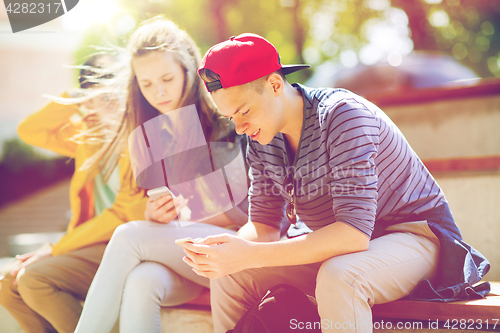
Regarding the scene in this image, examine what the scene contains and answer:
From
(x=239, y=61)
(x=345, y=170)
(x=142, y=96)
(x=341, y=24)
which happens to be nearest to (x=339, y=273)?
(x=345, y=170)

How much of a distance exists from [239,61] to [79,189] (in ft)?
5.69

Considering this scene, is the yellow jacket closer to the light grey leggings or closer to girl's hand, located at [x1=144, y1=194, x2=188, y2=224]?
girl's hand, located at [x1=144, y1=194, x2=188, y2=224]

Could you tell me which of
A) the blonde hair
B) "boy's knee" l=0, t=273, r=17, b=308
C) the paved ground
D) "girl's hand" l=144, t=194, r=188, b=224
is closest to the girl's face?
the blonde hair

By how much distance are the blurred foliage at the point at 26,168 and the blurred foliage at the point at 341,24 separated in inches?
249

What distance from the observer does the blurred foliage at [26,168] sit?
485 inches

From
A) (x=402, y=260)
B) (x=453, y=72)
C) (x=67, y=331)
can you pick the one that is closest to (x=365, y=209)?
(x=402, y=260)

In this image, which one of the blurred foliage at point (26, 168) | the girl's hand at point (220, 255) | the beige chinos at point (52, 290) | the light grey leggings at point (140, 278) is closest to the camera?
the girl's hand at point (220, 255)

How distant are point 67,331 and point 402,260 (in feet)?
6.06

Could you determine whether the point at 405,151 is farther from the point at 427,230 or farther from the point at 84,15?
the point at 84,15

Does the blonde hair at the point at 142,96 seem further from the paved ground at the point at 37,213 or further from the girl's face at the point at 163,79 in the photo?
the paved ground at the point at 37,213

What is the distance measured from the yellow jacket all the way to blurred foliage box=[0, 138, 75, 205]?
1011 cm

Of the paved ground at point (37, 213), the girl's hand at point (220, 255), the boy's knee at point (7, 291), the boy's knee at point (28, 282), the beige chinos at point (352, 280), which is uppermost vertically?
the girl's hand at point (220, 255)

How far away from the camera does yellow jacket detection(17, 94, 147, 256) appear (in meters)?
2.43

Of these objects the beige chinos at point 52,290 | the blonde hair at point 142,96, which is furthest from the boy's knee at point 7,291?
the blonde hair at point 142,96
